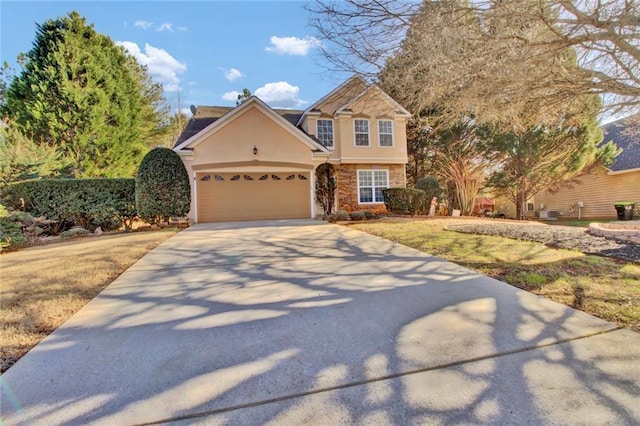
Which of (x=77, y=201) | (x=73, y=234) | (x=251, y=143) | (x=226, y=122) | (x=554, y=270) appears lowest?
(x=554, y=270)

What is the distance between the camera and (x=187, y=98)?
30500mm

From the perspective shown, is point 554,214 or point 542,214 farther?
point 542,214

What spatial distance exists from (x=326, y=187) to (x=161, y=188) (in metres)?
7.82

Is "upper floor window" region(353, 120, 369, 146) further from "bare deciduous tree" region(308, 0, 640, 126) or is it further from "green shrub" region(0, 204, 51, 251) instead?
"green shrub" region(0, 204, 51, 251)

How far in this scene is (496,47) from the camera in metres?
5.62

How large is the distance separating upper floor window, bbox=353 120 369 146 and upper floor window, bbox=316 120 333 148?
4.33ft

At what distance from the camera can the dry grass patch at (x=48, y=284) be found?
3.37 metres

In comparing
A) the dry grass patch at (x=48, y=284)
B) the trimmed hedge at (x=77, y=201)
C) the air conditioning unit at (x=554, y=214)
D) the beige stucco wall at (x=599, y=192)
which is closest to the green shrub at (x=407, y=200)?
the dry grass patch at (x=48, y=284)

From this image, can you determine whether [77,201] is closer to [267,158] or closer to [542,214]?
[267,158]

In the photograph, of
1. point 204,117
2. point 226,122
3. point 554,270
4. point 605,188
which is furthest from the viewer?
point 605,188

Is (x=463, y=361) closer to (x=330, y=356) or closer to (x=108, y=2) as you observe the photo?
(x=330, y=356)

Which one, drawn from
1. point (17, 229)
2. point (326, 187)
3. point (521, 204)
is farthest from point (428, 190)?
point (17, 229)

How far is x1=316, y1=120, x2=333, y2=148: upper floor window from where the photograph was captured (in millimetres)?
17219

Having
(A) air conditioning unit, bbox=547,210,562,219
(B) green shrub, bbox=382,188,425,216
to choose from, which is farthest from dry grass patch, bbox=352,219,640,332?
(A) air conditioning unit, bbox=547,210,562,219
